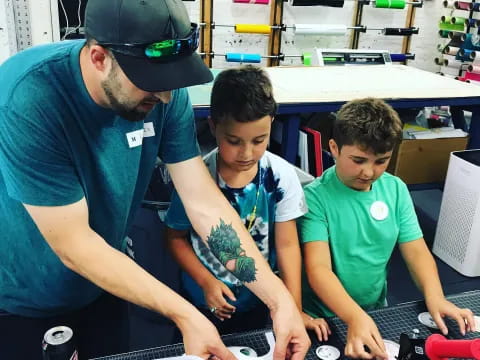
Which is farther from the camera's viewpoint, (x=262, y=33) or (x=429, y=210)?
(x=262, y=33)

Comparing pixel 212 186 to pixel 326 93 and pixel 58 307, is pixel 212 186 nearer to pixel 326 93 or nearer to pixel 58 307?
pixel 58 307

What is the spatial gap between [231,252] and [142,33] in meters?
0.51

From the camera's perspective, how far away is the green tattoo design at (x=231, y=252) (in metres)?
1.05

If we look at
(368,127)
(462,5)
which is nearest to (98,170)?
(368,127)

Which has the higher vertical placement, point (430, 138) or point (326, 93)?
point (326, 93)

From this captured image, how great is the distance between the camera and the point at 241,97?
47.2 inches

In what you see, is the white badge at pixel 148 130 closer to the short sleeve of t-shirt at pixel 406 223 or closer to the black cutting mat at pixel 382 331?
the black cutting mat at pixel 382 331

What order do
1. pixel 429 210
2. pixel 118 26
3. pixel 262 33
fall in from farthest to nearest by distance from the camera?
pixel 262 33
pixel 429 210
pixel 118 26

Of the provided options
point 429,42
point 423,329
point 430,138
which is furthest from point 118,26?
point 429,42

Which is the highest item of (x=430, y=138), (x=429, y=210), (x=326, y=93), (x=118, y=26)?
(x=118, y=26)

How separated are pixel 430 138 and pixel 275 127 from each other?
0.96m

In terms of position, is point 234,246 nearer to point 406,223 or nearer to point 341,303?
point 341,303

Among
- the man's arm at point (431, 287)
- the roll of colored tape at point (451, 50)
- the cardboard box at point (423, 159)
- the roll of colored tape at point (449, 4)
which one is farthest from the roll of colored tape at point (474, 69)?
the man's arm at point (431, 287)

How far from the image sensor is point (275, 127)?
2434mm
